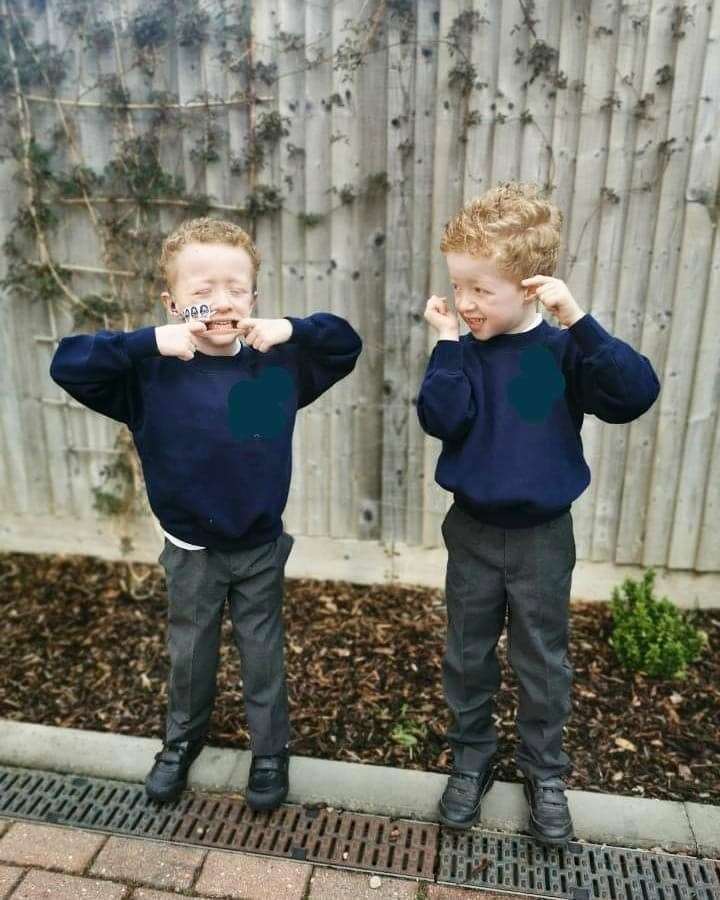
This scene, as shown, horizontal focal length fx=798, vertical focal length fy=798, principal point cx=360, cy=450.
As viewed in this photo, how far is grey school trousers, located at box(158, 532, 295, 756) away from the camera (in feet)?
8.16

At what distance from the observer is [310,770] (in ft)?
9.25

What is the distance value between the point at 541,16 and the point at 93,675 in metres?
3.35

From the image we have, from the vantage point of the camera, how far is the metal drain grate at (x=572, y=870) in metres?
2.35

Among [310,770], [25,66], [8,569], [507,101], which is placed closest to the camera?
[310,770]

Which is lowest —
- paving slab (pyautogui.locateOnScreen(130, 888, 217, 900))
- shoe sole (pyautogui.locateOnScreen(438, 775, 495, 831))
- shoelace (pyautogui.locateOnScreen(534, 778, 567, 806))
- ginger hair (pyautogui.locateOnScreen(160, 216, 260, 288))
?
paving slab (pyautogui.locateOnScreen(130, 888, 217, 900))

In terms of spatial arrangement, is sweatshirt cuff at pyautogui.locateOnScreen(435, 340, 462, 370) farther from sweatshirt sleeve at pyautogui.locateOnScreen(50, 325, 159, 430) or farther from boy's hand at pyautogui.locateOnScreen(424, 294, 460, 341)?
sweatshirt sleeve at pyautogui.locateOnScreen(50, 325, 159, 430)

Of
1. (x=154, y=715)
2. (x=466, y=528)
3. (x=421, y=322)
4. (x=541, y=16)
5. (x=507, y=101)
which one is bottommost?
(x=154, y=715)

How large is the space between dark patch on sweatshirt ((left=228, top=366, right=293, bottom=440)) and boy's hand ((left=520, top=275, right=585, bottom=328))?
0.77 meters

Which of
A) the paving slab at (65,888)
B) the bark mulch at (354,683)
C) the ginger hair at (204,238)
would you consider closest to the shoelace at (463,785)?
the bark mulch at (354,683)

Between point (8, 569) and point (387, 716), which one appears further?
point (8, 569)

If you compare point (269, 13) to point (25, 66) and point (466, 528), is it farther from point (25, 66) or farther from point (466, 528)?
point (466, 528)

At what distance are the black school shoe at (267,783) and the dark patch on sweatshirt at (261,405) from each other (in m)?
1.12

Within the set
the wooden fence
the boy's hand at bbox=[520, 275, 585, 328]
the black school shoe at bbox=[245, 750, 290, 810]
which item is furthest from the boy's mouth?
the wooden fence

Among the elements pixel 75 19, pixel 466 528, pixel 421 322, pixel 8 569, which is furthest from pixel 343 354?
pixel 8 569
